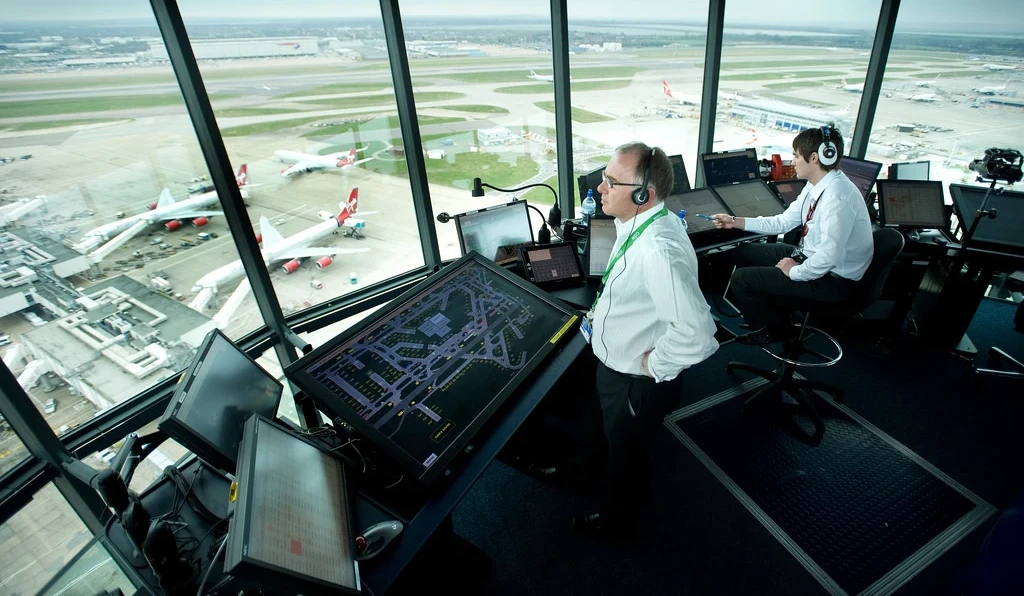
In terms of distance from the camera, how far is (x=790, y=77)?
185 inches

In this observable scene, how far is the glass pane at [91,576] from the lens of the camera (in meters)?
1.42

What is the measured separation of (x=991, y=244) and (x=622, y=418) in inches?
124

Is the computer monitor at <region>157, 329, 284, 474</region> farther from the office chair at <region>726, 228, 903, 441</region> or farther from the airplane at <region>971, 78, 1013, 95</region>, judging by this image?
the airplane at <region>971, 78, 1013, 95</region>

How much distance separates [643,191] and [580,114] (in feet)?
7.94

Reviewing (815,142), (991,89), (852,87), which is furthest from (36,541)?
(991,89)

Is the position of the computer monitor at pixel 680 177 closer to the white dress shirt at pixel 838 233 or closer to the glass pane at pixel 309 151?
the white dress shirt at pixel 838 233

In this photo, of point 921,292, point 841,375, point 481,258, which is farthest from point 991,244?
point 481,258

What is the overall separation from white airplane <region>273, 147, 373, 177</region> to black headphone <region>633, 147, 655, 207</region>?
2.06m

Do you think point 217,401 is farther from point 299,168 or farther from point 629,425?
point 299,168

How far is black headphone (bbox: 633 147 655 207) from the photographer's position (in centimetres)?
170

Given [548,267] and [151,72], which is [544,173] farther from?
[151,72]

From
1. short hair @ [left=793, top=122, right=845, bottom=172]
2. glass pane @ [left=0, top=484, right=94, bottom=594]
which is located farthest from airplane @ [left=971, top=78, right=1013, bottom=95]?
glass pane @ [left=0, top=484, right=94, bottom=594]

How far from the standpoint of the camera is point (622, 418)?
1.96 m

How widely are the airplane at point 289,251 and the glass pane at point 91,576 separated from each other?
1.40 m
